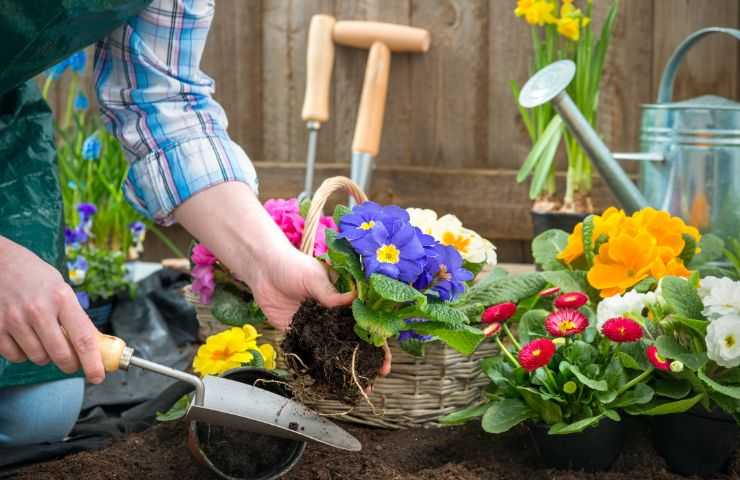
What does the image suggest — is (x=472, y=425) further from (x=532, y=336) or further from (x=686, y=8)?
(x=686, y=8)

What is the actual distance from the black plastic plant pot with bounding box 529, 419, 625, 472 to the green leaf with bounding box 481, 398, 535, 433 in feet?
0.09

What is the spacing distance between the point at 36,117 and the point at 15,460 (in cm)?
63

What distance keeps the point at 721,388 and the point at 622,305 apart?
221 mm

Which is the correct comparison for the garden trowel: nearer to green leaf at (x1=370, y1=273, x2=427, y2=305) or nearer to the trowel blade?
the trowel blade

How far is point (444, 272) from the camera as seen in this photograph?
52.2 inches

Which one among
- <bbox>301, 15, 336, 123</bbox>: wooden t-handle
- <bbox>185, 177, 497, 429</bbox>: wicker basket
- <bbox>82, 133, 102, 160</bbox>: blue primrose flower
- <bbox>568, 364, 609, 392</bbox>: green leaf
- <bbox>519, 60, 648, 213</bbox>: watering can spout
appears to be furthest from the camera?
<bbox>301, 15, 336, 123</bbox>: wooden t-handle

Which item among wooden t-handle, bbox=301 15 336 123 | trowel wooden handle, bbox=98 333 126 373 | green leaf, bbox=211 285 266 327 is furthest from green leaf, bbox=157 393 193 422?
wooden t-handle, bbox=301 15 336 123

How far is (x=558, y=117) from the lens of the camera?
8.69ft

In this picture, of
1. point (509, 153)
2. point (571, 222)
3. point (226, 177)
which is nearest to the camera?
point (226, 177)

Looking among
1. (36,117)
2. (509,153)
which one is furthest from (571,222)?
(36,117)

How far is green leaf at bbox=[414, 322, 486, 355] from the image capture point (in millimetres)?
1340

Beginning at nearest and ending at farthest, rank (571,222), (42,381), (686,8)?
(42,381), (571,222), (686,8)

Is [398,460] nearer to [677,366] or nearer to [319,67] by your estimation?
[677,366]

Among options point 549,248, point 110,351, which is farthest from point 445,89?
point 110,351
